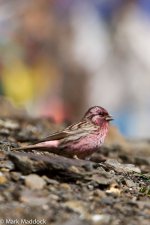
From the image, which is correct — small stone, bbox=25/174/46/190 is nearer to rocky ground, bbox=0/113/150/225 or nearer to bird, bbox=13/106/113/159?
rocky ground, bbox=0/113/150/225

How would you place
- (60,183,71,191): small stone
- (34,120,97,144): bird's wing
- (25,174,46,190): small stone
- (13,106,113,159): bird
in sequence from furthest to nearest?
(34,120,97,144): bird's wing
(13,106,113,159): bird
(60,183,71,191): small stone
(25,174,46,190): small stone

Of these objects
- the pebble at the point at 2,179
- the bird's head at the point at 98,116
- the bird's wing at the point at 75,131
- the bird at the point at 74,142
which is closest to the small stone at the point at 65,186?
the pebble at the point at 2,179

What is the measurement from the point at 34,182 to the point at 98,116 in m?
2.65

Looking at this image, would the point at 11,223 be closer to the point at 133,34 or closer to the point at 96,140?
the point at 96,140

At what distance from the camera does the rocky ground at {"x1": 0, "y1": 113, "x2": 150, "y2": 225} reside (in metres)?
5.86

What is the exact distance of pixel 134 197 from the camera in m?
6.77

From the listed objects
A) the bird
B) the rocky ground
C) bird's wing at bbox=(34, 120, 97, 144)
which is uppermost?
bird's wing at bbox=(34, 120, 97, 144)

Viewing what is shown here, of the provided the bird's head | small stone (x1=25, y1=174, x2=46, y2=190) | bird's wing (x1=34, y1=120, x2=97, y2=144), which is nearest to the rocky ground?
small stone (x1=25, y1=174, x2=46, y2=190)

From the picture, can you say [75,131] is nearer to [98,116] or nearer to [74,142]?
[74,142]

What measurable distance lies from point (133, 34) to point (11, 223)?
15.9 m

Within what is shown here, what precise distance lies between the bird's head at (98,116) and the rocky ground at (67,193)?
86 centimetres

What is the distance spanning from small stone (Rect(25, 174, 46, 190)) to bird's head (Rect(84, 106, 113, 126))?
237 cm

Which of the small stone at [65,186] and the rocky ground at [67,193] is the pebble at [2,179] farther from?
the small stone at [65,186]

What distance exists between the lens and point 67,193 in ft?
21.1
